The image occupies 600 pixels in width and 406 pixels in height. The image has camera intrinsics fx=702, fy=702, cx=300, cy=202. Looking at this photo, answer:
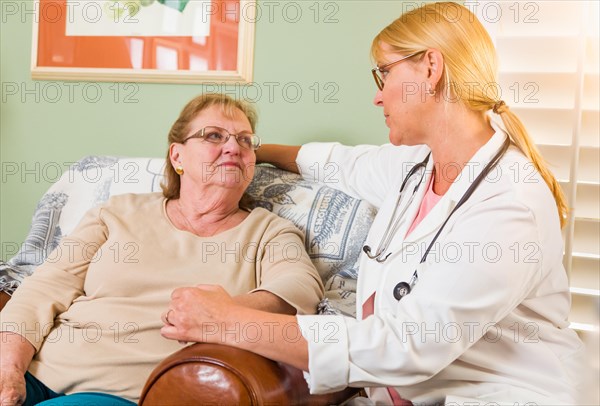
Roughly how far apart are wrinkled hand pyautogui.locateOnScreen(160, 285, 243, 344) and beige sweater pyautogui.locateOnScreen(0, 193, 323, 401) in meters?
0.20

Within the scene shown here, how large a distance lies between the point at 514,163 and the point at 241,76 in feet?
3.82

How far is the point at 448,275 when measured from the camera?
1271 millimetres

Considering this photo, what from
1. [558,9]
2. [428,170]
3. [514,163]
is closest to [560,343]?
[514,163]

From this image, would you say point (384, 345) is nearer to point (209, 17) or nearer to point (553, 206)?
point (553, 206)

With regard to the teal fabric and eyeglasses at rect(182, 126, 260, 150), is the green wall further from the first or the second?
the teal fabric

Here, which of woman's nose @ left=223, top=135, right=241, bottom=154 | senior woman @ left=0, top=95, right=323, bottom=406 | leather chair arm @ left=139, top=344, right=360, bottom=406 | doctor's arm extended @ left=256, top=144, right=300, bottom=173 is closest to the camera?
leather chair arm @ left=139, top=344, right=360, bottom=406

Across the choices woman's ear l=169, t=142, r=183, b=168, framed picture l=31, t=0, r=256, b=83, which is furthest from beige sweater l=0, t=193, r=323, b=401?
framed picture l=31, t=0, r=256, b=83

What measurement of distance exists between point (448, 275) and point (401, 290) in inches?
6.6

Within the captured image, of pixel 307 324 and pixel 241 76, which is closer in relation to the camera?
pixel 307 324

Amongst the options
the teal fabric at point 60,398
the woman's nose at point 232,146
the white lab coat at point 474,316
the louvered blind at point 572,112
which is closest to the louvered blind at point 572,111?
the louvered blind at point 572,112

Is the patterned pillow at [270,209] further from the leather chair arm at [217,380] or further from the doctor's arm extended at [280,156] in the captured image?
the leather chair arm at [217,380]

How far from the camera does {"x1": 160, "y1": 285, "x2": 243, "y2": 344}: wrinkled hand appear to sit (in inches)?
52.3

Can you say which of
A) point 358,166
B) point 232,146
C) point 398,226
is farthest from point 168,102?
point 398,226

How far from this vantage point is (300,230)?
1.91 metres
